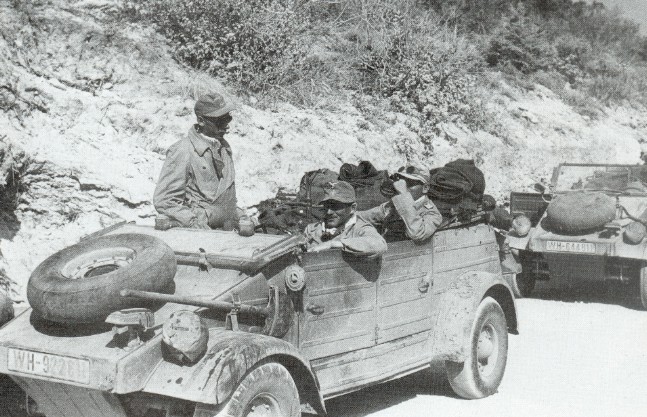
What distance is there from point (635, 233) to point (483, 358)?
4.85 metres

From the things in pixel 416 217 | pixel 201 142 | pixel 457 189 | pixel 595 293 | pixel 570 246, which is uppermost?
pixel 201 142

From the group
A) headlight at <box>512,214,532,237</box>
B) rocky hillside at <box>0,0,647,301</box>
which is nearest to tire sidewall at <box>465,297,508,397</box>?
rocky hillside at <box>0,0,647,301</box>

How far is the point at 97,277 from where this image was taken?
3.93m

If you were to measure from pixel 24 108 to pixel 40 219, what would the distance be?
4.70 feet

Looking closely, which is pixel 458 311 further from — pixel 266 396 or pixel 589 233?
pixel 589 233

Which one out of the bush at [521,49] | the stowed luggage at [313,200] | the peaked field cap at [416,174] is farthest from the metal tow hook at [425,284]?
the bush at [521,49]

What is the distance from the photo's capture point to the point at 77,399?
13.1 ft

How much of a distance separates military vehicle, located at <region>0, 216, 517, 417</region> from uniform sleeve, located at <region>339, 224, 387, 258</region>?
0.10 m

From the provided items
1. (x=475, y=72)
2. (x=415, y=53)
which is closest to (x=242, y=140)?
(x=415, y=53)

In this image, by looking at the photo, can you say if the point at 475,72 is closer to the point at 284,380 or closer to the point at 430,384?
the point at 430,384

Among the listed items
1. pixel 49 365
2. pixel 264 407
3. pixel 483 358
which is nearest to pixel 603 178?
pixel 483 358

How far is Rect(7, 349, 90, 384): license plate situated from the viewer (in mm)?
3832

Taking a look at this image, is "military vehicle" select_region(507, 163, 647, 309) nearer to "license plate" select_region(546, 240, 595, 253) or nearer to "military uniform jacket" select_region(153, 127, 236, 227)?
"license plate" select_region(546, 240, 595, 253)

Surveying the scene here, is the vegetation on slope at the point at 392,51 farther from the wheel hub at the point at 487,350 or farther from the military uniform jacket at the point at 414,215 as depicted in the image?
the wheel hub at the point at 487,350
